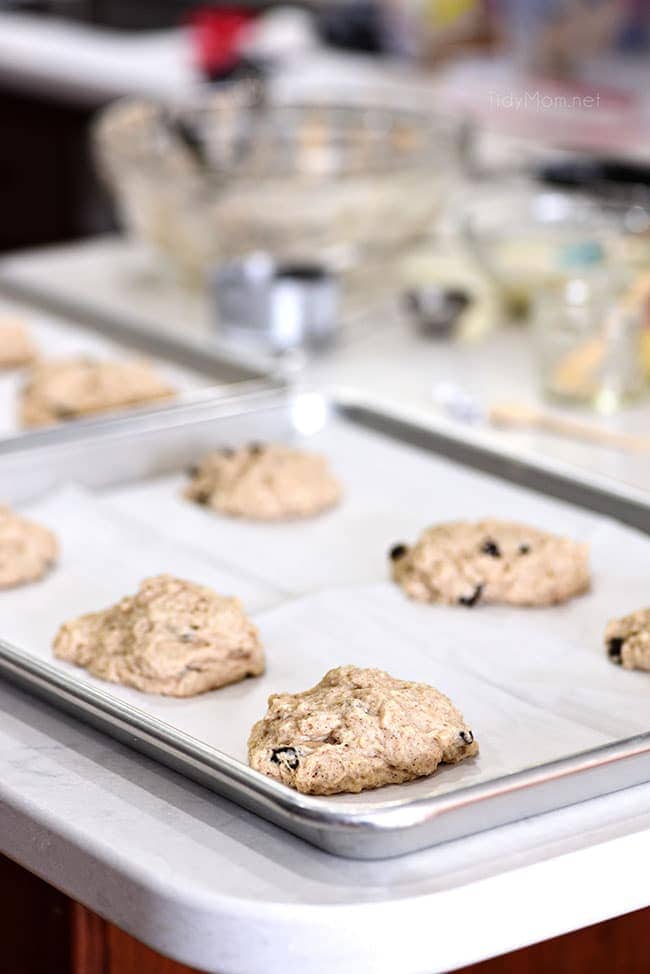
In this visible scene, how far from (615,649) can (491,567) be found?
0.46 ft

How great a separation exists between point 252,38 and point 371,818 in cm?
259

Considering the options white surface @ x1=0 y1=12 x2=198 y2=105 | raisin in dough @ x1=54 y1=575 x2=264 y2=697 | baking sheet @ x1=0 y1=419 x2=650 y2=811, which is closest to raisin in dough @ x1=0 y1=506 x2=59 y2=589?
baking sheet @ x1=0 y1=419 x2=650 y2=811

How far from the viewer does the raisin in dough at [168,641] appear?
105cm

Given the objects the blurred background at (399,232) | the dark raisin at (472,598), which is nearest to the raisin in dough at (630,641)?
the dark raisin at (472,598)

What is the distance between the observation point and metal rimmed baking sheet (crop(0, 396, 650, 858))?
2.91 feet

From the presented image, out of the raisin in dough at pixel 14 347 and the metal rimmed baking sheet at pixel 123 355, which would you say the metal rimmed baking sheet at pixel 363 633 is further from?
the raisin in dough at pixel 14 347

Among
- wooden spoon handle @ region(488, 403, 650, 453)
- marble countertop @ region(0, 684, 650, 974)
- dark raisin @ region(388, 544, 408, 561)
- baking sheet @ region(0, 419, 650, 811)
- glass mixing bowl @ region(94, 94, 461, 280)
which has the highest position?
glass mixing bowl @ region(94, 94, 461, 280)

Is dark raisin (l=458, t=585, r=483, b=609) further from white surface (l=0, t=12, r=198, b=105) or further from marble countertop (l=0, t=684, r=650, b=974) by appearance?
white surface (l=0, t=12, r=198, b=105)

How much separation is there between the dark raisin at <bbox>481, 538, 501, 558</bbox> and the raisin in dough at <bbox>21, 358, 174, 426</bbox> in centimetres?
50

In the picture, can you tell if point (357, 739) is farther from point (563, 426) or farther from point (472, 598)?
point (563, 426)

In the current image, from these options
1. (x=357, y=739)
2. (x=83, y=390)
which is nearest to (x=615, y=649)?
(x=357, y=739)

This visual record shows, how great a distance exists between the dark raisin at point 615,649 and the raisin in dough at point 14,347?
0.86 meters

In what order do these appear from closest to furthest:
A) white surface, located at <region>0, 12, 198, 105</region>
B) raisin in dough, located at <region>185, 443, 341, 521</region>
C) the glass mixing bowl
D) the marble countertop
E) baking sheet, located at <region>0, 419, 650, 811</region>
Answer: the marble countertop → baking sheet, located at <region>0, 419, 650, 811</region> → raisin in dough, located at <region>185, 443, 341, 521</region> → the glass mixing bowl → white surface, located at <region>0, 12, 198, 105</region>

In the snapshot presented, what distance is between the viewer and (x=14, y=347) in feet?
5.73
